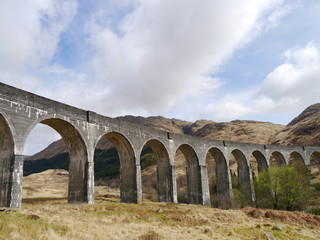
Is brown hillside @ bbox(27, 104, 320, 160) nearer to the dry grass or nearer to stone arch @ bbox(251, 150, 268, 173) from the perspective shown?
stone arch @ bbox(251, 150, 268, 173)

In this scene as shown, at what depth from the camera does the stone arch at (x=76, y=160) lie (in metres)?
19.5

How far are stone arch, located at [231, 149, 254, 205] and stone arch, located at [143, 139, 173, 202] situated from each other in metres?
13.3

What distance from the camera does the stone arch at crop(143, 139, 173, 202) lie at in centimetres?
2786

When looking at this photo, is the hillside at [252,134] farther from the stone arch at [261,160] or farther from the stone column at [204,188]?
the stone column at [204,188]

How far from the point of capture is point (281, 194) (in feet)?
96.5

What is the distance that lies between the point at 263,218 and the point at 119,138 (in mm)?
13765

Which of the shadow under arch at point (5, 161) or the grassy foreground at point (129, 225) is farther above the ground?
the shadow under arch at point (5, 161)

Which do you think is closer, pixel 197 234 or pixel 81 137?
pixel 197 234

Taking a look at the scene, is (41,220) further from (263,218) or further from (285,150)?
(285,150)

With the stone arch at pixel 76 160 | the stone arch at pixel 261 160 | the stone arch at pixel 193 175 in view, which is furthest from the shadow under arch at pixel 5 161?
the stone arch at pixel 261 160

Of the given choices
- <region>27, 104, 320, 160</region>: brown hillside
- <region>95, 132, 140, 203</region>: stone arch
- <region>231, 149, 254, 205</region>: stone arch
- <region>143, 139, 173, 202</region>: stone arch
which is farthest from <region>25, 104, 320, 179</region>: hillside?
<region>95, 132, 140, 203</region>: stone arch

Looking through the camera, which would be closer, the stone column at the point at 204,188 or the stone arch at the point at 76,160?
the stone arch at the point at 76,160

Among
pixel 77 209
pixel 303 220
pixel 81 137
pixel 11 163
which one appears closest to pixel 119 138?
pixel 81 137

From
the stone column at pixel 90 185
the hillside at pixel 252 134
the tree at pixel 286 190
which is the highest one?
the hillside at pixel 252 134
